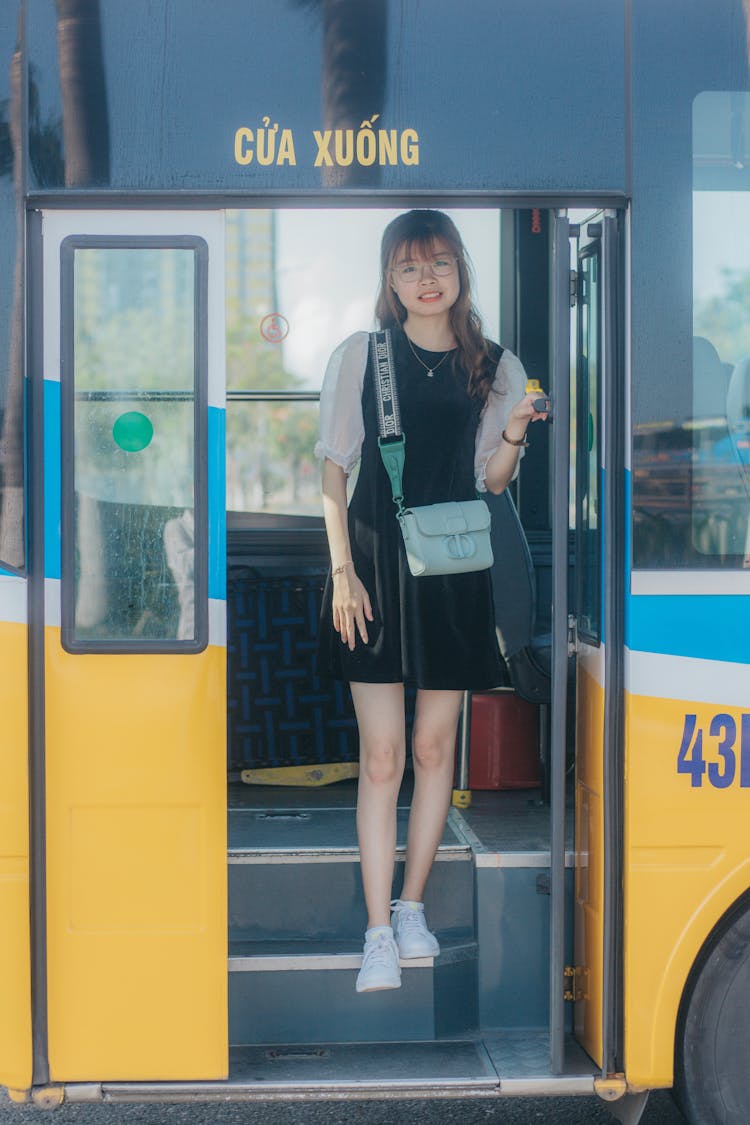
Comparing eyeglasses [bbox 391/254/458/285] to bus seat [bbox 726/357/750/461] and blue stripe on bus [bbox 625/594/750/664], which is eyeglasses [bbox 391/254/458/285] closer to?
bus seat [bbox 726/357/750/461]

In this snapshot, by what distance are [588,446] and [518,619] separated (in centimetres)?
108

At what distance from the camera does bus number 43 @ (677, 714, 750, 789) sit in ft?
9.81

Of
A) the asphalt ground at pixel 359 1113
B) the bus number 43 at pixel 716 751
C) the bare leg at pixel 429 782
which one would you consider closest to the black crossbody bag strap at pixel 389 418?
the bare leg at pixel 429 782

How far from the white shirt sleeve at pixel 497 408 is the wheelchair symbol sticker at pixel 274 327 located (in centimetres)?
161

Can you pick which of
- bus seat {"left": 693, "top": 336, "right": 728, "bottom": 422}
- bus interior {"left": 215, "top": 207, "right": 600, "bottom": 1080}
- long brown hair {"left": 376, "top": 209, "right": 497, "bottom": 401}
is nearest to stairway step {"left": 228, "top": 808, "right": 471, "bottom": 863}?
bus interior {"left": 215, "top": 207, "right": 600, "bottom": 1080}

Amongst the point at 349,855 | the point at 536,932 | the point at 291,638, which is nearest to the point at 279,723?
the point at 291,638

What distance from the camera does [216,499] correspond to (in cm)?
300

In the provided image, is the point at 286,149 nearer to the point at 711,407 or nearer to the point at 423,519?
the point at 423,519

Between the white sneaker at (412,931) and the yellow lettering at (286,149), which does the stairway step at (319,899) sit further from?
the yellow lettering at (286,149)

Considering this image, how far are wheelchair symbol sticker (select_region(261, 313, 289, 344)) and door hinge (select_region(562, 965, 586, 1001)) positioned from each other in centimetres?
273

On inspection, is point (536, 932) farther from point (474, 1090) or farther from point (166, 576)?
point (166, 576)

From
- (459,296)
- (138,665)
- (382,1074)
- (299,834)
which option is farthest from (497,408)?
(382,1074)

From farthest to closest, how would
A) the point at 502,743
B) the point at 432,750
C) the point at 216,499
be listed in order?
the point at 502,743
the point at 432,750
the point at 216,499

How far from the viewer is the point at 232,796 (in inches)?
178
